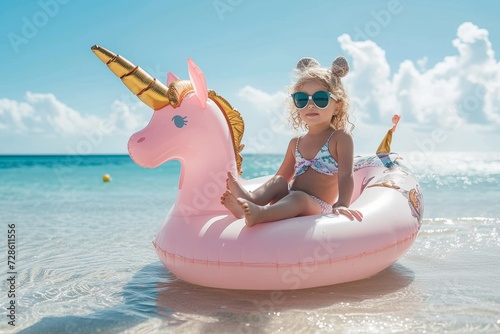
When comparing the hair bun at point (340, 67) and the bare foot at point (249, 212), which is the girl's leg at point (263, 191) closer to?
the bare foot at point (249, 212)

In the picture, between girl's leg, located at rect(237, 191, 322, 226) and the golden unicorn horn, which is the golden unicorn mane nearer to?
the golden unicorn horn

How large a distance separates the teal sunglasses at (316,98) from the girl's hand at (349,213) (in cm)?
63

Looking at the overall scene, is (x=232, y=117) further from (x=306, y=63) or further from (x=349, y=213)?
(x=349, y=213)

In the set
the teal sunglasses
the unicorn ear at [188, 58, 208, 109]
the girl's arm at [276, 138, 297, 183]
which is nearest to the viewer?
the unicorn ear at [188, 58, 208, 109]

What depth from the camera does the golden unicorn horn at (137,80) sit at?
2920mm

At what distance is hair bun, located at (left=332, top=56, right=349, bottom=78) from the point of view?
10.4ft

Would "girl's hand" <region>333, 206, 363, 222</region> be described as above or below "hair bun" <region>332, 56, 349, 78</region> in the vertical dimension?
below

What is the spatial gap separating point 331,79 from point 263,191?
0.80 meters

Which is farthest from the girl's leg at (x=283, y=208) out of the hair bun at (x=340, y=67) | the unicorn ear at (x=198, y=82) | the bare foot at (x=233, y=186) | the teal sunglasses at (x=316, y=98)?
the hair bun at (x=340, y=67)

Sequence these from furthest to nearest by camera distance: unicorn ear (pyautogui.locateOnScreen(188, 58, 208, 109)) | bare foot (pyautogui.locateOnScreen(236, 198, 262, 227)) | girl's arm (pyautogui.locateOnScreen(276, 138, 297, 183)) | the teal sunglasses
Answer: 1. girl's arm (pyautogui.locateOnScreen(276, 138, 297, 183))
2. the teal sunglasses
3. unicorn ear (pyautogui.locateOnScreen(188, 58, 208, 109))
4. bare foot (pyautogui.locateOnScreen(236, 198, 262, 227))

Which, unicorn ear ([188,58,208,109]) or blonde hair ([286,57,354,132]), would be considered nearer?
unicorn ear ([188,58,208,109])

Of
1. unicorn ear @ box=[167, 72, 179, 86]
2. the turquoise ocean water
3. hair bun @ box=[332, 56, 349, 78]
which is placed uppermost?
hair bun @ box=[332, 56, 349, 78]

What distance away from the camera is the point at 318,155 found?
3.14 m

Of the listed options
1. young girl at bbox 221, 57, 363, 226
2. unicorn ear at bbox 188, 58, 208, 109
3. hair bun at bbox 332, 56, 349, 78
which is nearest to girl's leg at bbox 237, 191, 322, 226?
young girl at bbox 221, 57, 363, 226
